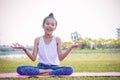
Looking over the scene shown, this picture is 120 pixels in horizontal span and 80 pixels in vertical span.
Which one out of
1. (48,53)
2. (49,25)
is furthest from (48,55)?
(49,25)

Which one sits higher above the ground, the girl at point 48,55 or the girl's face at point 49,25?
the girl's face at point 49,25

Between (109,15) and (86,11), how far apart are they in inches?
11.3

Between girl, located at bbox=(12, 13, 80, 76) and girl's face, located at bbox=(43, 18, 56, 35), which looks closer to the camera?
girl, located at bbox=(12, 13, 80, 76)

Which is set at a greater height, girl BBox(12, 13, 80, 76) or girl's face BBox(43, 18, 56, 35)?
girl's face BBox(43, 18, 56, 35)

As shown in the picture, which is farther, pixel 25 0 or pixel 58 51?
pixel 25 0

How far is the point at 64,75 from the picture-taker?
7.25ft

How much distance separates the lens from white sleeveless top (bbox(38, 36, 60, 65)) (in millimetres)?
2324

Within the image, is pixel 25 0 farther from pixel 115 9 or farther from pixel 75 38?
pixel 115 9

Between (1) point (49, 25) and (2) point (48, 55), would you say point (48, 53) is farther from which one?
(1) point (49, 25)

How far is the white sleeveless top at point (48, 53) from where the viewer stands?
2324 mm

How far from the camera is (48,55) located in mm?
2338

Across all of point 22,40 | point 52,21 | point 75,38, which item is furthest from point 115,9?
point 22,40

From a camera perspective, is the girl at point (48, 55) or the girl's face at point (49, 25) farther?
the girl's face at point (49, 25)

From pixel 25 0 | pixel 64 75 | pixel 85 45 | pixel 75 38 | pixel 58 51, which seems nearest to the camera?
pixel 64 75
